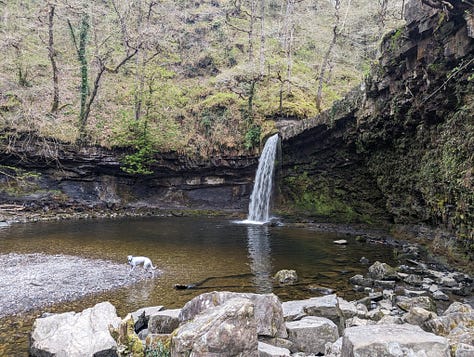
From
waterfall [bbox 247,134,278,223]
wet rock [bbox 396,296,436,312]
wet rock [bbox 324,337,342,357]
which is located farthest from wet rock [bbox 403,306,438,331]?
waterfall [bbox 247,134,278,223]

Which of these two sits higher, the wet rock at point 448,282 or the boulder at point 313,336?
the boulder at point 313,336

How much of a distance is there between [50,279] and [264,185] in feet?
47.5

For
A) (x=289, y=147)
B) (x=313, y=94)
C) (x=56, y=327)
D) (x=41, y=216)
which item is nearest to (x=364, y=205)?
(x=289, y=147)

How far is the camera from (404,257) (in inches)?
427

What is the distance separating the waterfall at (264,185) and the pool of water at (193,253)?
102 inches

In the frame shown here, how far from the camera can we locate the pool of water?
6699mm

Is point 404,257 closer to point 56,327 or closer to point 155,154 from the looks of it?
point 56,327

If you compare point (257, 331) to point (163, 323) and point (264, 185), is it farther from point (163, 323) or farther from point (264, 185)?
point (264, 185)

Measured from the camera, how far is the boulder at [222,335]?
3.37m

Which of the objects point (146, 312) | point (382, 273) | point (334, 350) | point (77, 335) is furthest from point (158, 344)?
point (382, 273)

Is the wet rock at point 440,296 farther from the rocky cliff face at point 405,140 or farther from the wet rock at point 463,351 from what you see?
the wet rock at point 463,351

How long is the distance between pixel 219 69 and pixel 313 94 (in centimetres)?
1073

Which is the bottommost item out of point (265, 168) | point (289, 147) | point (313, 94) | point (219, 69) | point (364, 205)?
point (364, 205)

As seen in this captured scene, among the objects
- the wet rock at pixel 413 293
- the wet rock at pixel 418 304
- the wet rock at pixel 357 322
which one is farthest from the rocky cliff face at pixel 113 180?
the wet rock at pixel 357 322
